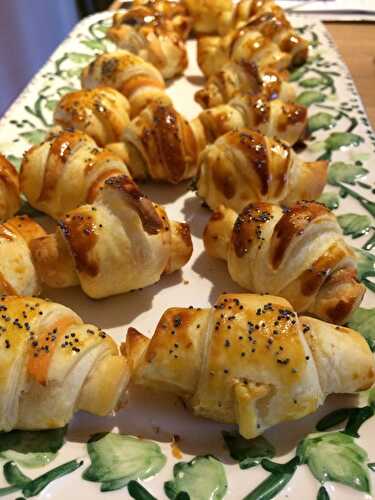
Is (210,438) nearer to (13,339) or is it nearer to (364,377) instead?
(364,377)

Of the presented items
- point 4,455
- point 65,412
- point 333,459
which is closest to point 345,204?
point 333,459

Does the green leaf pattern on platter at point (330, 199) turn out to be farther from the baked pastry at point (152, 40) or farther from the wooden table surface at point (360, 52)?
the baked pastry at point (152, 40)

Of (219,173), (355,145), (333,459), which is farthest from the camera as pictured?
(355,145)

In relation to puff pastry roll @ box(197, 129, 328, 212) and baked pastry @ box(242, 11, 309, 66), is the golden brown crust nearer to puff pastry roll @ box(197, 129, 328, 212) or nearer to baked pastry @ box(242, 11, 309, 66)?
puff pastry roll @ box(197, 129, 328, 212)

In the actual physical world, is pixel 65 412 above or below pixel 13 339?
below

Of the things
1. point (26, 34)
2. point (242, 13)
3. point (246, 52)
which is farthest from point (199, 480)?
point (26, 34)

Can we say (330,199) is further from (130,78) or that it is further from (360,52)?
(360,52)
